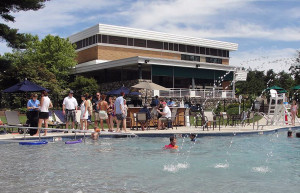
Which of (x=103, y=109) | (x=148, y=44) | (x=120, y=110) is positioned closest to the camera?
(x=120, y=110)

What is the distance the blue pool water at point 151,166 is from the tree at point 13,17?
1291 cm

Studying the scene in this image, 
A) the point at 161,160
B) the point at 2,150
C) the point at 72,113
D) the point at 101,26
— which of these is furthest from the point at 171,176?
the point at 101,26

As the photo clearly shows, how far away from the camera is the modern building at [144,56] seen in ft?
125

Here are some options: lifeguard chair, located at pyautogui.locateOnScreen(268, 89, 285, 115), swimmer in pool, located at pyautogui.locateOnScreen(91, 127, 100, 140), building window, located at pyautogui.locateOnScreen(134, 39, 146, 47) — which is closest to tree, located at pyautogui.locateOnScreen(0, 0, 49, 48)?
swimmer in pool, located at pyautogui.locateOnScreen(91, 127, 100, 140)

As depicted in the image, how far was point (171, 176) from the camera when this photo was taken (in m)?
7.36

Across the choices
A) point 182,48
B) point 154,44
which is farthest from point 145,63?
point 182,48

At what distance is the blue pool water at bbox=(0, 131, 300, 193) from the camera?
634 centimetres

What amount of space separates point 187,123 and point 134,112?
9.75 ft

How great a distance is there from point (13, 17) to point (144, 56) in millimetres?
19867

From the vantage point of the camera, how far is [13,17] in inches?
921

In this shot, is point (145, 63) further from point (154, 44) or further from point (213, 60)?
point (213, 60)

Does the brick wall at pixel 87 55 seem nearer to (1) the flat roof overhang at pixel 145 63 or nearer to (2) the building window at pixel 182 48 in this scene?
(1) the flat roof overhang at pixel 145 63

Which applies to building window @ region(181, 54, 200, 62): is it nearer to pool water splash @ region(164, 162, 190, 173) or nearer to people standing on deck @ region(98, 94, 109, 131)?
people standing on deck @ region(98, 94, 109, 131)

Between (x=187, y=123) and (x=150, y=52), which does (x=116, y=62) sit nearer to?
(x=150, y=52)
